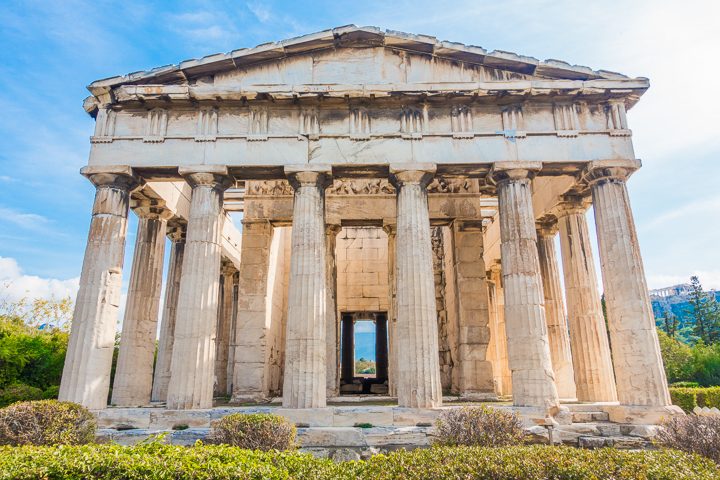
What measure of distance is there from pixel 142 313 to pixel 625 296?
17030 millimetres

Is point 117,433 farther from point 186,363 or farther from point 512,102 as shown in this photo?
point 512,102

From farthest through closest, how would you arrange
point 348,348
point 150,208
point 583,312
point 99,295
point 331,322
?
1. point 348,348
2. point 331,322
3. point 150,208
4. point 583,312
5. point 99,295

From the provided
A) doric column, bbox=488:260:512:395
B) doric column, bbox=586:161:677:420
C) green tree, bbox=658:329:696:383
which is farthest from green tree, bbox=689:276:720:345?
doric column, bbox=586:161:677:420

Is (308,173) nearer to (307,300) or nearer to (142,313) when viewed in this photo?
(307,300)

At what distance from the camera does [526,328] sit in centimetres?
1531

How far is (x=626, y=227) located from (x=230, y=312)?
18.6 metres

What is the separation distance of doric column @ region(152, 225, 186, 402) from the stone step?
14.9m

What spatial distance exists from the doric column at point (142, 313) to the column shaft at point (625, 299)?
16.4 metres

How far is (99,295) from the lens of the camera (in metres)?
15.5

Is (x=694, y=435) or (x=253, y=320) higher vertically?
(x=253, y=320)

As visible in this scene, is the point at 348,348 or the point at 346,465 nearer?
the point at 346,465

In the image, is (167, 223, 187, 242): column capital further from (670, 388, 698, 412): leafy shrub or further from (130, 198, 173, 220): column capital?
(670, 388, 698, 412): leafy shrub

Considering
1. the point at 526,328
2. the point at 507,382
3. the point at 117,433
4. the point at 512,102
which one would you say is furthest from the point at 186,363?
the point at 507,382

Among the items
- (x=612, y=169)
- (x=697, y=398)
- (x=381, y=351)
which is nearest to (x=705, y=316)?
(x=697, y=398)
